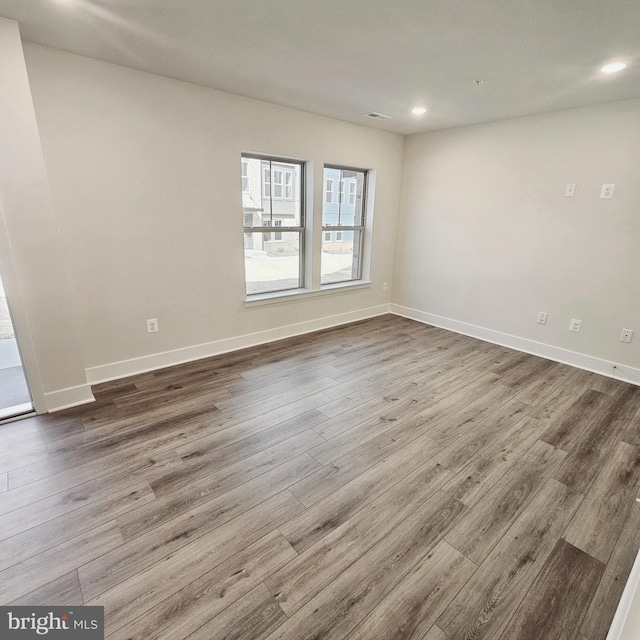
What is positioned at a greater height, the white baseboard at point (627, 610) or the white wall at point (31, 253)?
the white wall at point (31, 253)

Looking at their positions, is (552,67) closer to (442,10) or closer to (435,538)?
(442,10)

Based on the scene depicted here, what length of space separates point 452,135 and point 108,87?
3.42 metres

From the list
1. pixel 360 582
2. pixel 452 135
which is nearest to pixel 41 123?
pixel 360 582

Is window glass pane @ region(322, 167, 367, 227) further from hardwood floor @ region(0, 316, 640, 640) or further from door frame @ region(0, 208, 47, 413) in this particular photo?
door frame @ region(0, 208, 47, 413)

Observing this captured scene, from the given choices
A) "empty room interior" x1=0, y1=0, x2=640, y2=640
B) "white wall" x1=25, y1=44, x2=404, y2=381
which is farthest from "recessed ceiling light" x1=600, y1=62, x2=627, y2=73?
"white wall" x1=25, y1=44, x2=404, y2=381

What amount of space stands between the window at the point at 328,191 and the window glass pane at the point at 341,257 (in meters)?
0.39

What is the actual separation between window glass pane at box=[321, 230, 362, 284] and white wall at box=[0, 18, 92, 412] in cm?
270

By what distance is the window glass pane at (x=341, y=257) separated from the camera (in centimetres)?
434

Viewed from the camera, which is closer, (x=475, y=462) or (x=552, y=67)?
(x=475, y=462)

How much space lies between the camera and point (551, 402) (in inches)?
109

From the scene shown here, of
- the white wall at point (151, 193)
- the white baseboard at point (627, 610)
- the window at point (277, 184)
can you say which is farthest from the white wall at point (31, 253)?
the white baseboard at point (627, 610)

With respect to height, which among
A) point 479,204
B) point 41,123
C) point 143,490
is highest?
point 41,123

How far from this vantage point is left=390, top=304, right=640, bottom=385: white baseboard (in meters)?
3.20

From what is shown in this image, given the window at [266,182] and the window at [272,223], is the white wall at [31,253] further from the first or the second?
the window at [266,182]
